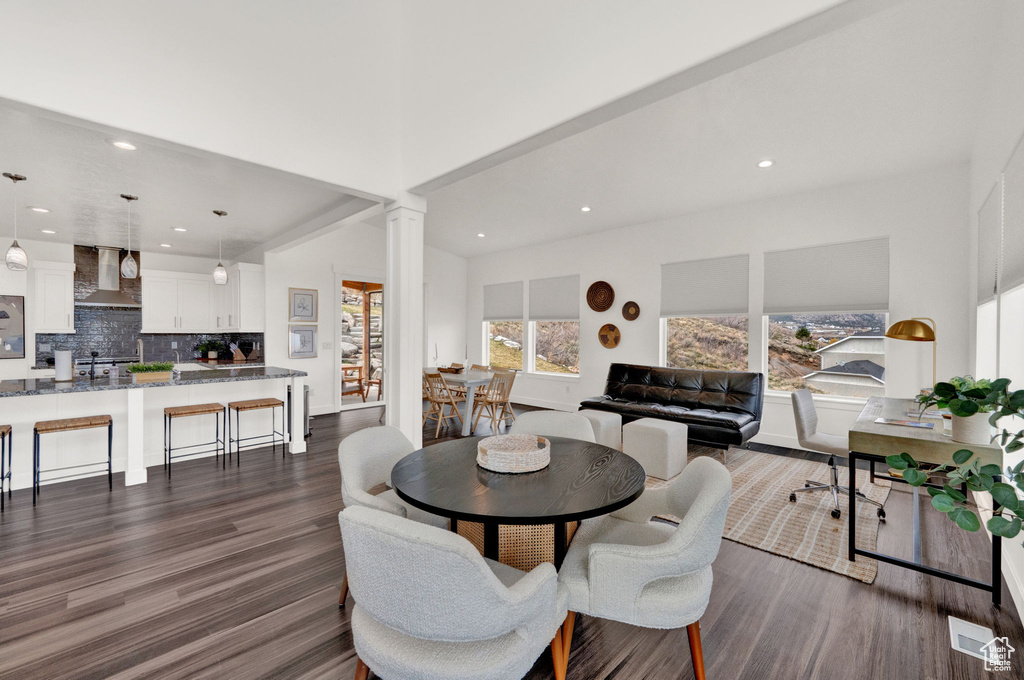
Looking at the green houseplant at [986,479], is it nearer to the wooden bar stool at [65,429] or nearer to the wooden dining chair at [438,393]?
the wooden dining chair at [438,393]

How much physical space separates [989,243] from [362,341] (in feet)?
26.3

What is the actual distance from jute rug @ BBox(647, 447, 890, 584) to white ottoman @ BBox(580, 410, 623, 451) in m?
0.62

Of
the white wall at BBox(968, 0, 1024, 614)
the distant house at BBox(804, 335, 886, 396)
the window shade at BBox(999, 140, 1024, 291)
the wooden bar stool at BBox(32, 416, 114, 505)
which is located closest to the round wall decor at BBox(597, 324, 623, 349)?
the distant house at BBox(804, 335, 886, 396)

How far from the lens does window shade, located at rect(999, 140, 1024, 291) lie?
6.66 feet

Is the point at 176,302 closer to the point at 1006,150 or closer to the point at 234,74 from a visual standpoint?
the point at 234,74

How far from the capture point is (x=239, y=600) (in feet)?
7.18

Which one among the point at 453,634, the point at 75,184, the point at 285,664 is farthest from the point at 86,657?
the point at 75,184

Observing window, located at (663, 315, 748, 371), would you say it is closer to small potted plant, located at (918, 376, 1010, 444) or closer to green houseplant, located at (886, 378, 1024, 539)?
small potted plant, located at (918, 376, 1010, 444)

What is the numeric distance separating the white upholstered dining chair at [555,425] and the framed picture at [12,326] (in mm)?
6659

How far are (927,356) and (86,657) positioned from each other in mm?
6337

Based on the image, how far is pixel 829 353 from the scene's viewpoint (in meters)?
4.94

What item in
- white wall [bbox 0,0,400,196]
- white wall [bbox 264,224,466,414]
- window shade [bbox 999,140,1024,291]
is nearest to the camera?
window shade [bbox 999,140,1024,291]

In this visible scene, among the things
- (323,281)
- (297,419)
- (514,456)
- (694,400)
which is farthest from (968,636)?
(323,281)

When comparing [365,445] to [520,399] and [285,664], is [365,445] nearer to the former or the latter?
[285,664]
